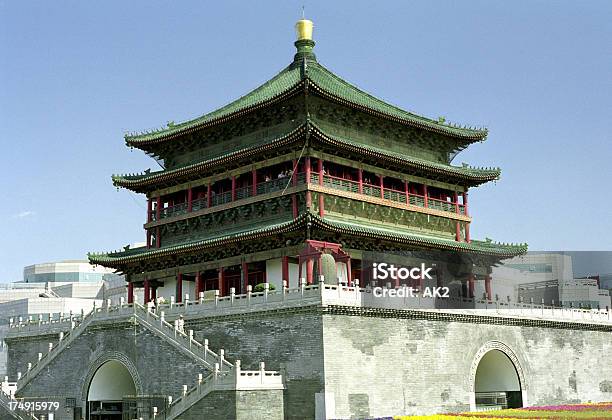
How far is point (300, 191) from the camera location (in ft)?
132

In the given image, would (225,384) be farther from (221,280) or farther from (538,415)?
(538,415)

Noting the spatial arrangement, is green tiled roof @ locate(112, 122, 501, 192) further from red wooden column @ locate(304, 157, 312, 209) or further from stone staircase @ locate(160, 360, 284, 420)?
stone staircase @ locate(160, 360, 284, 420)

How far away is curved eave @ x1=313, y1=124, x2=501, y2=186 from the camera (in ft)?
132

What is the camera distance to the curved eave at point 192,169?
40.2 meters

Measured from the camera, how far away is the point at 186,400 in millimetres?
33156

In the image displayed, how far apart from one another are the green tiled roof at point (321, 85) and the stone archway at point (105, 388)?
49.8 feet

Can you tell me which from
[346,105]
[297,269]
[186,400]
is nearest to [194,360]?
[186,400]

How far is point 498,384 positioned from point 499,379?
0.28 meters

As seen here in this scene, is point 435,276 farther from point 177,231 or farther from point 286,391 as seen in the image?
point 177,231

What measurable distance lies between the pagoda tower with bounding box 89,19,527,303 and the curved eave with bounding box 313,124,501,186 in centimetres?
9

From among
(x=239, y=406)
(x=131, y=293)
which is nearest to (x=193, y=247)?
(x=131, y=293)

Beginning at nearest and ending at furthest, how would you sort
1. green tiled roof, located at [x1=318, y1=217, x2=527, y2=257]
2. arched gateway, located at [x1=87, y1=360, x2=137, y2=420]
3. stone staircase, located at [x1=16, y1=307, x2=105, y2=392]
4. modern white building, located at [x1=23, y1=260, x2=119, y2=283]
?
green tiled roof, located at [x1=318, y1=217, x2=527, y2=257] → arched gateway, located at [x1=87, y1=360, x2=137, y2=420] → stone staircase, located at [x1=16, y1=307, x2=105, y2=392] → modern white building, located at [x1=23, y1=260, x2=119, y2=283]

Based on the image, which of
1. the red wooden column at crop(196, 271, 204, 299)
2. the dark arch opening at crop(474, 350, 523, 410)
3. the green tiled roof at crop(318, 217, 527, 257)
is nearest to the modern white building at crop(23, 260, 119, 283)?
the red wooden column at crop(196, 271, 204, 299)

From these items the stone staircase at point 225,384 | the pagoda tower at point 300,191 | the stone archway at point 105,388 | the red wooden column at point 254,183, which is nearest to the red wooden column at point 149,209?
the pagoda tower at point 300,191
